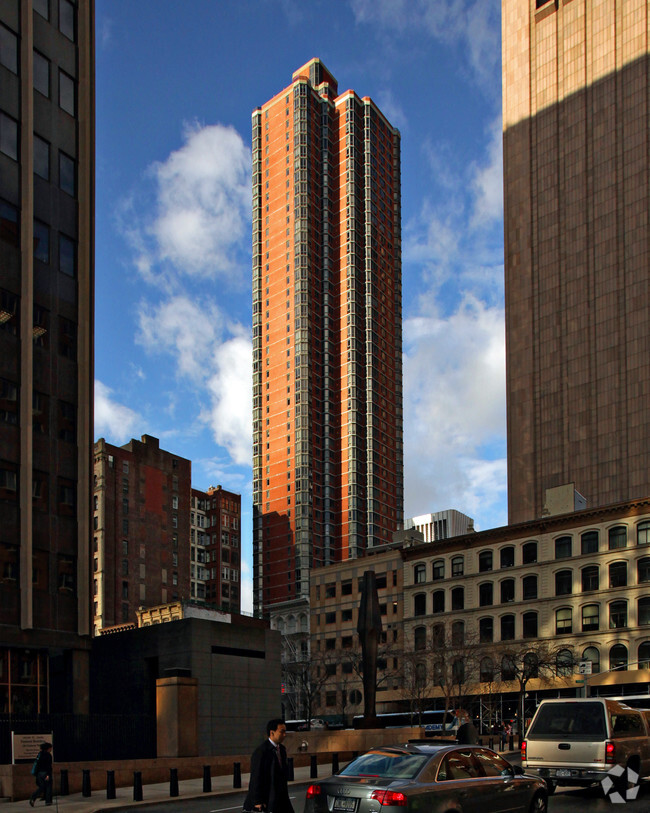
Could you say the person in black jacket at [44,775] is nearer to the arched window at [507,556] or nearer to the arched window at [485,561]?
the arched window at [507,556]

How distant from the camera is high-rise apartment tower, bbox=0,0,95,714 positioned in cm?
3972

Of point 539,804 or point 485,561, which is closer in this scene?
point 539,804

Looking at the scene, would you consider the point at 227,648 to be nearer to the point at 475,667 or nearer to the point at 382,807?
the point at 382,807

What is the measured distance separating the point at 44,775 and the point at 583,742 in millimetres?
13011

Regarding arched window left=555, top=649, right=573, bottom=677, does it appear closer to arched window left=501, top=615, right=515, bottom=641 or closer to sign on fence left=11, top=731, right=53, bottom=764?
arched window left=501, top=615, right=515, bottom=641

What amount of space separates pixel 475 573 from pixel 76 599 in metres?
48.7

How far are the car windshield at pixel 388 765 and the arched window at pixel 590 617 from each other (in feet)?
212

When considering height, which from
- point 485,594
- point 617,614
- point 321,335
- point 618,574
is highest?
point 321,335

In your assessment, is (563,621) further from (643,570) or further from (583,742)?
(583,742)

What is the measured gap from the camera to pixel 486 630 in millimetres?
81375

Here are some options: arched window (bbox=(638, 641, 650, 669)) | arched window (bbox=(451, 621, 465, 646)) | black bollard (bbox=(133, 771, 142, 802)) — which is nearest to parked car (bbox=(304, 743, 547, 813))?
black bollard (bbox=(133, 771, 142, 802))

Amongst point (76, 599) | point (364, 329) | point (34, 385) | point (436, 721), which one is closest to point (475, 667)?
point (436, 721)

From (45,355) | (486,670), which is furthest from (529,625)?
(45,355)

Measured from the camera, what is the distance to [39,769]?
75.3 feet
